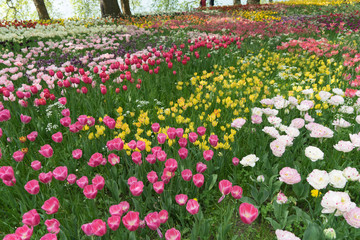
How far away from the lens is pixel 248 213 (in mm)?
1519

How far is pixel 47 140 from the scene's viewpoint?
3.33 m

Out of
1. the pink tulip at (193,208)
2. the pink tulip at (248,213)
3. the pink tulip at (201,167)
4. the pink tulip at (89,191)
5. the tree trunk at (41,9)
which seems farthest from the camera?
the tree trunk at (41,9)

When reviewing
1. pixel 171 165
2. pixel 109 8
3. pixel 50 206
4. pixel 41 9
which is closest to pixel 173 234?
pixel 171 165

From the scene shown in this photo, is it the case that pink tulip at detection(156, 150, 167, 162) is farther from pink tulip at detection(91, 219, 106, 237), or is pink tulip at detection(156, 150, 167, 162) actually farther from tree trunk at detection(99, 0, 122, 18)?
tree trunk at detection(99, 0, 122, 18)

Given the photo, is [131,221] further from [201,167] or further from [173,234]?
[201,167]

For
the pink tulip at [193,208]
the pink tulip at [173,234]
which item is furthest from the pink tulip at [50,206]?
the pink tulip at [193,208]

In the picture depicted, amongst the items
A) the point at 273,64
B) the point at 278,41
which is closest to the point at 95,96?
the point at 273,64

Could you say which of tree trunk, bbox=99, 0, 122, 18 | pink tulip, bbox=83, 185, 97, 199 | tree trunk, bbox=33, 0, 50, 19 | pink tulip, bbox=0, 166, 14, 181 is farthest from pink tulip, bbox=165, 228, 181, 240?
tree trunk, bbox=33, 0, 50, 19

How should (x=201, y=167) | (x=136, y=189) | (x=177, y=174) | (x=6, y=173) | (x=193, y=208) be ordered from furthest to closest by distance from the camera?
(x=177, y=174) → (x=201, y=167) → (x=6, y=173) → (x=136, y=189) → (x=193, y=208)

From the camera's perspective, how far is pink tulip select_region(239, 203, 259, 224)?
1.47 metres

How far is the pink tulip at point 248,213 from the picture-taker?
147 cm

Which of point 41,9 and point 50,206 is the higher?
point 41,9

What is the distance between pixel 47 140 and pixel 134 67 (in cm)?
211

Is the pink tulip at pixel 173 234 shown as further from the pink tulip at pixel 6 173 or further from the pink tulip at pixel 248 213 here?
the pink tulip at pixel 6 173
